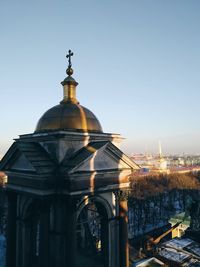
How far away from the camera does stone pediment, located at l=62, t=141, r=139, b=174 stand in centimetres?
1221

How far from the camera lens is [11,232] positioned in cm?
1465

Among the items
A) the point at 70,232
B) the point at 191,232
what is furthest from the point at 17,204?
the point at 191,232

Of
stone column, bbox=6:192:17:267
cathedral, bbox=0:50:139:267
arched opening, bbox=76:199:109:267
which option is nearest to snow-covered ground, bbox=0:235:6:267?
arched opening, bbox=76:199:109:267

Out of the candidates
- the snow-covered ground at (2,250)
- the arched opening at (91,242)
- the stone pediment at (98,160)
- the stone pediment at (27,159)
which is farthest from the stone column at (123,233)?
the snow-covered ground at (2,250)

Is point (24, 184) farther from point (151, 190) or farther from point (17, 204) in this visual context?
point (151, 190)

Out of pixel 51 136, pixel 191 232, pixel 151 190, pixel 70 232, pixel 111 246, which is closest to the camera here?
pixel 70 232

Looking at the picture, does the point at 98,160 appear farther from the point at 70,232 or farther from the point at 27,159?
the point at 70,232

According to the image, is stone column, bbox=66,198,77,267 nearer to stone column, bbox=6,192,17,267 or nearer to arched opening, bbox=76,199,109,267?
arched opening, bbox=76,199,109,267

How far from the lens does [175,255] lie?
66.9ft

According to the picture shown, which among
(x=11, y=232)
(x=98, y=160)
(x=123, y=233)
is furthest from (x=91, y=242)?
(x=98, y=160)

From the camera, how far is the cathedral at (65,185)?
12016 millimetres

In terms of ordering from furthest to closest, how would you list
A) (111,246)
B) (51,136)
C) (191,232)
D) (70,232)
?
1. (191,232)
2. (111,246)
3. (51,136)
4. (70,232)

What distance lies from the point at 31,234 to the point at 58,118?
6880 mm

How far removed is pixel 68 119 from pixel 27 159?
117 inches
